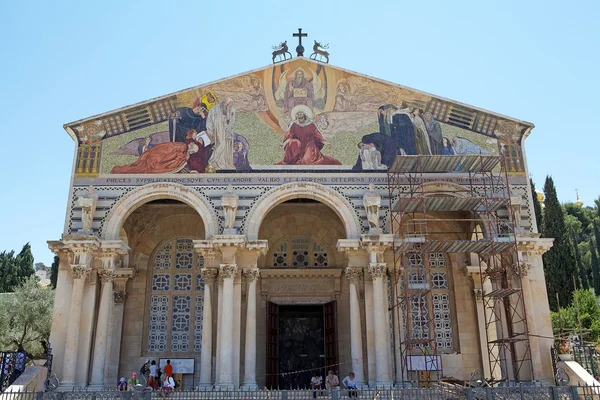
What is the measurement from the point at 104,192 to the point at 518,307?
1412 cm

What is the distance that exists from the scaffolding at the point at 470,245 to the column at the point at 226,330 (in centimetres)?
534

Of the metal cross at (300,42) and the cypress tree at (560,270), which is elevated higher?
the metal cross at (300,42)

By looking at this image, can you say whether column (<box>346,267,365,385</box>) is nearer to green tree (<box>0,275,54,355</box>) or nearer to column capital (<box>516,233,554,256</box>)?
column capital (<box>516,233,554,256</box>)

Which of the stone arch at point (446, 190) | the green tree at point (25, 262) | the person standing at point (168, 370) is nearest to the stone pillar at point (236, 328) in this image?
the person standing at point (168, 370)

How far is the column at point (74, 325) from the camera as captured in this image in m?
17.9

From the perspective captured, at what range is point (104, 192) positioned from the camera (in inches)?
792

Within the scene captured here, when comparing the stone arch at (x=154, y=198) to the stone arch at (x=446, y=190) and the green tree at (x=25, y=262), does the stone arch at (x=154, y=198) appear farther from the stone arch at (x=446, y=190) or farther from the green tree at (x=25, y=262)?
the green tree at (x=25, y=262)

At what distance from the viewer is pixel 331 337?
71.2 ft

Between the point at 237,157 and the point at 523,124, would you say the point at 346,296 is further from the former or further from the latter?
the point at 523,124

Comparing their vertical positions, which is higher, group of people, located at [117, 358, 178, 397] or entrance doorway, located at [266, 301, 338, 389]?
entrance doorway, located at [266, 301, 338, 389]

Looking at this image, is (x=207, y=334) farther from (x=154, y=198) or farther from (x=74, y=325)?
(x=154, y=198)

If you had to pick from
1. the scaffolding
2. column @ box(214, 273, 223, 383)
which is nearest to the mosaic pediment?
the scaffolding

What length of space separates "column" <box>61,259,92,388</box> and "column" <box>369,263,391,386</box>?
9.15 metres

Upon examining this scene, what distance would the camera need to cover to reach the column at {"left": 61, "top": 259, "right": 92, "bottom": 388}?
1788cm
